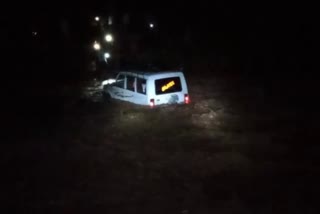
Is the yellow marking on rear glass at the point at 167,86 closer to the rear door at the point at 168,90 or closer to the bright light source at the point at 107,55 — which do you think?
the rear door at the point at 168,90

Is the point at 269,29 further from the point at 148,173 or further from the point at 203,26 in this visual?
the point at 148,173

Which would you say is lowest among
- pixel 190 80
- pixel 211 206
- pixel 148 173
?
pixel 211 206

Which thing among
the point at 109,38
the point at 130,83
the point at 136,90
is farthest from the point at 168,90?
the point at 109,38

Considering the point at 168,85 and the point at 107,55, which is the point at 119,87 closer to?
the point at 168,85

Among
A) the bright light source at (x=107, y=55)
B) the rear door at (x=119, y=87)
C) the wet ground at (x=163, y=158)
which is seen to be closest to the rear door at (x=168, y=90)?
the wet ground at (x=163, y=158)

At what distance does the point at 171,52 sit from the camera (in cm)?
4784

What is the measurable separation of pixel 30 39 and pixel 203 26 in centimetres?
1696

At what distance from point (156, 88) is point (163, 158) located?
3.77m

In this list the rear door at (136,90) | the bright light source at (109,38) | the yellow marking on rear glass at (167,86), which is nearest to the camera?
the yellow marking on rear glass at (167,86)

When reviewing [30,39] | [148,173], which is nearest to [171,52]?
[30,39]

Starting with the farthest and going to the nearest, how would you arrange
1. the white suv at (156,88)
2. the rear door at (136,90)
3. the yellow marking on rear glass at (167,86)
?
the rear door at (136,90), the yellow marking on rear glass at (167,86), the white suv at (156,88)

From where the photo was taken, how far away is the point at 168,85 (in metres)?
18.2

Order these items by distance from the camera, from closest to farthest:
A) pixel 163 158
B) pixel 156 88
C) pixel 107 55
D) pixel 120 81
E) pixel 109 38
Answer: pixel 163 158, pixel 156 88, pixel 120 81, pixel 107 55, pixel 109 38

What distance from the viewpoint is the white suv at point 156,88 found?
706 inches
